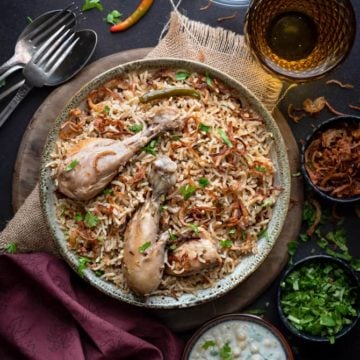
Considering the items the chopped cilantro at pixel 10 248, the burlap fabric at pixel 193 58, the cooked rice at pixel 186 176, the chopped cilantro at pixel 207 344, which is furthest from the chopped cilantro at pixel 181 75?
the chopped cilantro at pixel 207 344

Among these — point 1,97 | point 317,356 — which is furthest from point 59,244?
point 317,356

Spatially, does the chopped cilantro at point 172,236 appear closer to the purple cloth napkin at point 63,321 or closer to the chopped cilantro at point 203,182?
the chopped cilantro at point 203,182

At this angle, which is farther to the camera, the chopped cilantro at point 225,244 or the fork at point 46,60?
the fork at point 46,60

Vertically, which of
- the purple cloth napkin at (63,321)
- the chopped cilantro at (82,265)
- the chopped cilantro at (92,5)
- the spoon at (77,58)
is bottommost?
the purple cloth napkin at (63,321)

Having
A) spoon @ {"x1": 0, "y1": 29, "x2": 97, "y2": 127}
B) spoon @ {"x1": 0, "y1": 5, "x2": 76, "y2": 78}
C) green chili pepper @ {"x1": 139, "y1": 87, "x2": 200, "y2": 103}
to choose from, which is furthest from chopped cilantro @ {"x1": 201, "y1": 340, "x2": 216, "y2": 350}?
spoon @ {"x1": 0, "y1": 5, "x2": 76, "y2": 78}

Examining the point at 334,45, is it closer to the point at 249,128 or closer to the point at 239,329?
the point at 249,128

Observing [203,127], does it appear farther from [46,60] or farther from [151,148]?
[46,60]

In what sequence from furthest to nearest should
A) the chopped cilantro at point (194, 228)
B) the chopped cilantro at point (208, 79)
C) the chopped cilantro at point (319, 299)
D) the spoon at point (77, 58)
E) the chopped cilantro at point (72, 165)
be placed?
the spoon at point (77, 58) → the chopped cilantro at point (319, 299) → the chopped cilantro at point (208, 79) → the chopped cilantro at point (194, 228) → the chopped cilantro at point (72, 165)

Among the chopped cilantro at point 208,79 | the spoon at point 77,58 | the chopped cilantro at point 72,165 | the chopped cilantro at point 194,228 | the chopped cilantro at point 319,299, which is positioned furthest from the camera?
the spoon at point 77,58
